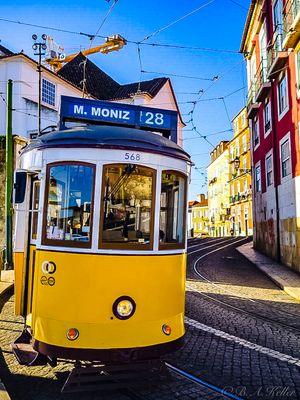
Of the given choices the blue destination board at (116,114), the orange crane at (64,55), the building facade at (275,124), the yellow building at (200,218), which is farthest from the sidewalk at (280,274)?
the yellow building at (200,218)

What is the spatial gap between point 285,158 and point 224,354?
1200 cm

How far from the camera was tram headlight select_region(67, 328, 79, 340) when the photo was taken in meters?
4.09

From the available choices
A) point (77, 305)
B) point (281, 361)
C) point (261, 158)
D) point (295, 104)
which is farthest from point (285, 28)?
point (77, 305)

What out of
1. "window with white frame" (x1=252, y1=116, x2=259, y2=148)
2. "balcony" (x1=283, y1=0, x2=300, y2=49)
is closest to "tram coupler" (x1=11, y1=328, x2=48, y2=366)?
"balcony" (x1=283, y1=0, x2=300, y2=49)

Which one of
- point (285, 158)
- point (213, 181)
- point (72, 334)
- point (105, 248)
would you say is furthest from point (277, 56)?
point (213, 181)

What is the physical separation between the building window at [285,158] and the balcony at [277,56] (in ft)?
10.3

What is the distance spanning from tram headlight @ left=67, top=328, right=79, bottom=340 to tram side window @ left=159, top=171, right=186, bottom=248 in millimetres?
1383

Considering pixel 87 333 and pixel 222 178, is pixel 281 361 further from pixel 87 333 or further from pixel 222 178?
pixel 222 178

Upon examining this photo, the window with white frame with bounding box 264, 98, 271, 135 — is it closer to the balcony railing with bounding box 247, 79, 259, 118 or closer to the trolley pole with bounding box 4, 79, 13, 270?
the balcony railing with bounding box 247, 79, 259, 118

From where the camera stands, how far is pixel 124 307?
4.20 meters

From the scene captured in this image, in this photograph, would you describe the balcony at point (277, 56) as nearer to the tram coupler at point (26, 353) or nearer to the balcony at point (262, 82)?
the balcony at point (262, 82)

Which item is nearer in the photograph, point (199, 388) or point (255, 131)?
point (199, 388)

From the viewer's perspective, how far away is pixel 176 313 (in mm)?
4633

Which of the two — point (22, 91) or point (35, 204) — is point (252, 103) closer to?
point (22, 91)
